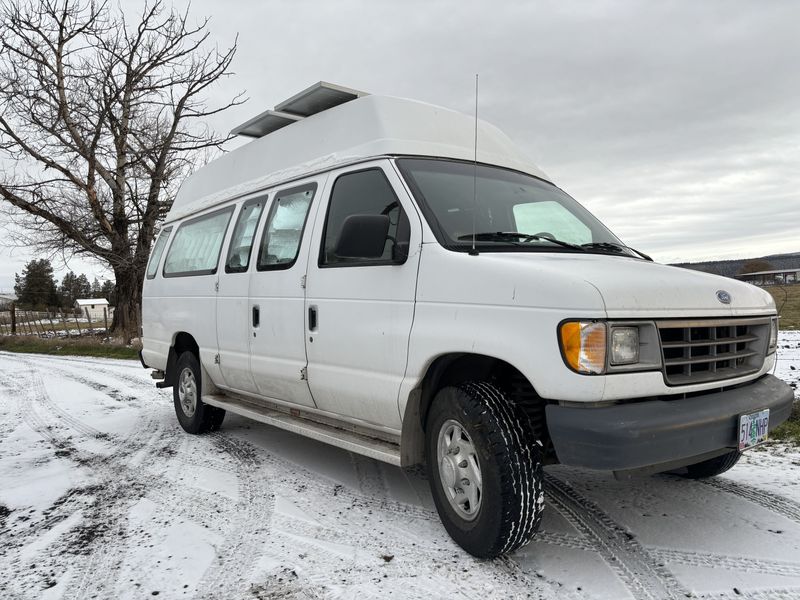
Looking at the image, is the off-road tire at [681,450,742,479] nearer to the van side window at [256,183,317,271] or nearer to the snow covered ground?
the snow covered ground

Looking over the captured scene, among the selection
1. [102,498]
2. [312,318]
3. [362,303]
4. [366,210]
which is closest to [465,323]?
[362,303]

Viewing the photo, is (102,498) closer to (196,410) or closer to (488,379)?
(196,410)

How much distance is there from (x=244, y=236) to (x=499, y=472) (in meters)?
3.17

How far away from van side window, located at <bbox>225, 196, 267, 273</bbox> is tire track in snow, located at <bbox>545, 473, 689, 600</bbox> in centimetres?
299

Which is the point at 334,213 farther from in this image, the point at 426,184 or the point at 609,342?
the point at 609,342

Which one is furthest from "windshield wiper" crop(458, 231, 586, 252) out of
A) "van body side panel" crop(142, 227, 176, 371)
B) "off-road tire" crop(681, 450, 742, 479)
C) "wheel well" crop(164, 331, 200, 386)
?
"van body side panel" crop(142, 227, 176, 371)

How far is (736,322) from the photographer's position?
3.03m

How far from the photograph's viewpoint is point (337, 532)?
337 centimetres

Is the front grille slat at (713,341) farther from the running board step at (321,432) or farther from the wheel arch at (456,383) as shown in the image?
the running board step at (321,432)

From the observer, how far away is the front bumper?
97.5 inches

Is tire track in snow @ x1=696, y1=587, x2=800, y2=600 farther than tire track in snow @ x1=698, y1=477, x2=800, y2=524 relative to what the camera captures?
No

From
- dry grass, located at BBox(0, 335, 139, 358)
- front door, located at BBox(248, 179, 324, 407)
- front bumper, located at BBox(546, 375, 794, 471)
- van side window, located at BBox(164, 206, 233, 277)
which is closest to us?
front bumper, located at BBox(546, 375, 794, 471)

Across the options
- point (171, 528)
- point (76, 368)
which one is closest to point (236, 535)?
point (171, 528)

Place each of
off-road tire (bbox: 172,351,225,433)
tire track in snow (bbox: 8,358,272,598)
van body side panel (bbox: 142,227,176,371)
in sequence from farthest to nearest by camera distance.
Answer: van body side panel (bbox: 142,227,176,371) < off-road tire (bbox: 172,351,225,433) < tire track in snow (bbox: 8,358,272,598)
